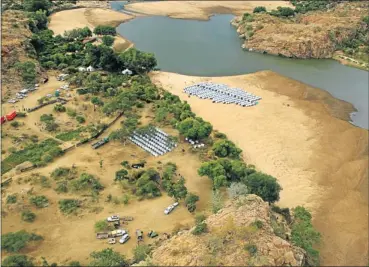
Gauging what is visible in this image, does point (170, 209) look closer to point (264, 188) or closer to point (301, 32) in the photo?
point (264, 188)

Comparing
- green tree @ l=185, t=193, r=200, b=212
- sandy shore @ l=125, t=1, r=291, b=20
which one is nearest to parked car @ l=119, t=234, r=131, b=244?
green tree @ l=185, t=193, r=200, b=212

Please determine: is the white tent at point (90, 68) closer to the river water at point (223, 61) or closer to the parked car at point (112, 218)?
the river water at point (223, 61)

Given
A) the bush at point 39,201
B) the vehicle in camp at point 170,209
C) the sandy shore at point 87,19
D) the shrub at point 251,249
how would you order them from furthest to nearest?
the sandy shore at point 87,19 → the vehicle in camp at point 170,209 → the bush at point 39,201 → the shrub at point 251,249

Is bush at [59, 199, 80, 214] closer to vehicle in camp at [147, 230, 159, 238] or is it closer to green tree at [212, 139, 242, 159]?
vehicle in camp at [147, 230, 159, 238]

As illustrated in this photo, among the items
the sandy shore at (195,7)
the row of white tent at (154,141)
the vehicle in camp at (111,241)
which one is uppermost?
the sandy shore at (195,7)

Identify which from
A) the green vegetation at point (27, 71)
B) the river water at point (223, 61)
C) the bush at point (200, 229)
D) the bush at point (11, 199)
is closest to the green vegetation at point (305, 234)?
the bush at point (200, 229)
